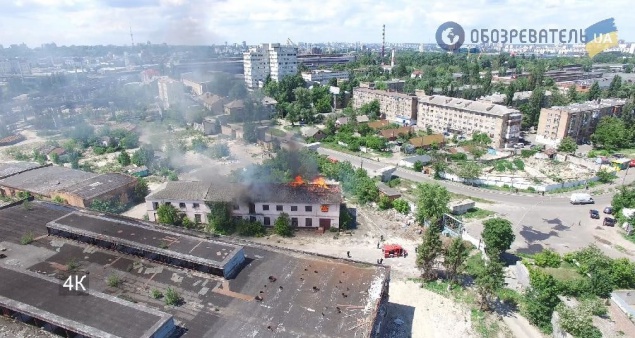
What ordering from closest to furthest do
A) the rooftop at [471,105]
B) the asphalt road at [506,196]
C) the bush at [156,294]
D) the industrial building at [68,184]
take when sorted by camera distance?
the bush at [156,294], the industrial building at [68,184], the asphalt road at [506,196], the rooftop at [471,105]

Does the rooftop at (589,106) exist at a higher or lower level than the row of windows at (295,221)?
higher

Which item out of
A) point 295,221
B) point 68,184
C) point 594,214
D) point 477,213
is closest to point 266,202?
point 295,221

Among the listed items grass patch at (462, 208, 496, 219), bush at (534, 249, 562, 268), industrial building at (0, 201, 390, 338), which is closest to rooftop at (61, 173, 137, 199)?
industrial building at (0, 201, 390, 338)

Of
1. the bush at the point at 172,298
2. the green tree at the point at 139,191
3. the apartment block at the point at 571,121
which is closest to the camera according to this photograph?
the bush at the point at 172,298

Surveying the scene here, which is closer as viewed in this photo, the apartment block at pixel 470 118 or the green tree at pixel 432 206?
the green tree at pixel 432 206

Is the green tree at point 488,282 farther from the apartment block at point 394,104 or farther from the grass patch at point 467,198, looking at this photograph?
the apartment block at point 394,104

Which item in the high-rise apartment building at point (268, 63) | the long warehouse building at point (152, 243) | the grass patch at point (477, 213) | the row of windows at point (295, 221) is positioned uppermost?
the high-rise apartment building at point (268, 63)

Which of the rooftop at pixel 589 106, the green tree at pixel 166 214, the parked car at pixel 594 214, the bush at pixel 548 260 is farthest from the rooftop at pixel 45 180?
the rooftop at pixel 589 106

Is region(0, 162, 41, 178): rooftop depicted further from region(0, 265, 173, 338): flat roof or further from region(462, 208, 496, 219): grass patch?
region(462, 208, 496, 219): grass patch
